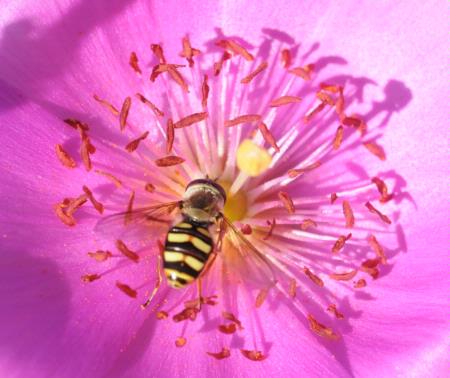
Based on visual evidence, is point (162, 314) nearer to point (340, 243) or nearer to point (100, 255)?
point (100, 255)

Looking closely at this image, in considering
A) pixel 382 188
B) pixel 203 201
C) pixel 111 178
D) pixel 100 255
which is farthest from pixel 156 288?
pixel 382 188

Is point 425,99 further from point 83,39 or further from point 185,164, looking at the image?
point 83,39

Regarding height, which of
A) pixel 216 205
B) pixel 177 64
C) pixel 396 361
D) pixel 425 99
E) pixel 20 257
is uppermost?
pixel 425 99

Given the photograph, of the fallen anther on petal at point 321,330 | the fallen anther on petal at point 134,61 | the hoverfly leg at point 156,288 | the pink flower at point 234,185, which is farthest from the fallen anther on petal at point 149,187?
the fallen anther on petal at point 321,330

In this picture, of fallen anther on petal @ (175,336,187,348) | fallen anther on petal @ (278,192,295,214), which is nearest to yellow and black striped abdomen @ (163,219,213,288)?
fallen anther on petal @ (175,336,187,348)

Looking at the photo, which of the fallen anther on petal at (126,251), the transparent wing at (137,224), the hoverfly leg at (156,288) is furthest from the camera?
the hoverfly leg at (156,288)

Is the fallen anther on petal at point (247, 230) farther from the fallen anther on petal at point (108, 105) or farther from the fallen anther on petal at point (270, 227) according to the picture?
the fallen anther on petal at point (108, 105)


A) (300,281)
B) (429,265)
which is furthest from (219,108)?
(429,265)
